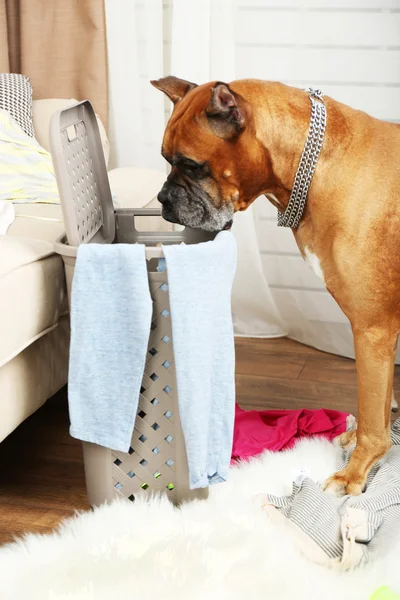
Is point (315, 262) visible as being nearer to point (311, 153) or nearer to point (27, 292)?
point (311, 153)

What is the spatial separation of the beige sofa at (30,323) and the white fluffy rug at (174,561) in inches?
10.8

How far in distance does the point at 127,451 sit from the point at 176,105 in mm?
740

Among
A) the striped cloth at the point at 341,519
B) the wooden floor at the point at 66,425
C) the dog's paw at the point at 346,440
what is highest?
the striped cloth at the point at 341,519

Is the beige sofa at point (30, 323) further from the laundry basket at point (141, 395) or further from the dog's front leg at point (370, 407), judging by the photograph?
the dog's front leg at point (370, 407)

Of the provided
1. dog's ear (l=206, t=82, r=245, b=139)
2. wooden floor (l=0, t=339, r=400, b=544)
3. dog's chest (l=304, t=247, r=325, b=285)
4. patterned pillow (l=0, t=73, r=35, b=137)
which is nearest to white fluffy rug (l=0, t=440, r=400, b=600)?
wooden floor (l=0, t=339, r=400, b=544)

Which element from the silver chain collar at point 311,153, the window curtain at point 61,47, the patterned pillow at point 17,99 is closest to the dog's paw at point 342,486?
the silver chain collar at point 311,153

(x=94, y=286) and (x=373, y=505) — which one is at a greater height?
(x=94, y=286)

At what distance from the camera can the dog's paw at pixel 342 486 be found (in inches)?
66.4

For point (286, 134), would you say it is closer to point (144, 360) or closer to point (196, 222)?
point (196, 222)

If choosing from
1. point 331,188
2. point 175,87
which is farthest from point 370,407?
point 175,87

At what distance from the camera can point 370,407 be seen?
5.58 feet

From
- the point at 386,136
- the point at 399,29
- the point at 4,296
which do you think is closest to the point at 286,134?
the point at 386,136

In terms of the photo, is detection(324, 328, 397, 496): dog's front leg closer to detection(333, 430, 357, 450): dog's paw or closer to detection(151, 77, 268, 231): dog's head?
detection(333, 430, 357, 450): dog's paw

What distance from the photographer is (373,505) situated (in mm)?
1604
